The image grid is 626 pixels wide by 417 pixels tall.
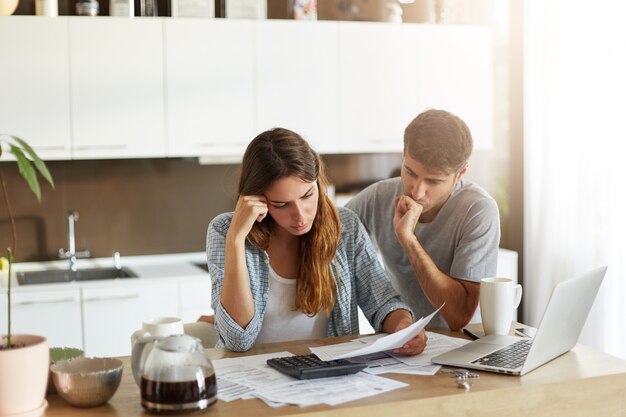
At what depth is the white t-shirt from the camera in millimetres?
2467

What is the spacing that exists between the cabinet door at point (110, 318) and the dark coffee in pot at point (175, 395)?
2211 millimetres

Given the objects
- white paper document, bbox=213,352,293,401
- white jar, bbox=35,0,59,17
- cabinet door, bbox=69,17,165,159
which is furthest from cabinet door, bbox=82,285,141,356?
white paper document, bbox=213,352,293,401

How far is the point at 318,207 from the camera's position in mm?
2482

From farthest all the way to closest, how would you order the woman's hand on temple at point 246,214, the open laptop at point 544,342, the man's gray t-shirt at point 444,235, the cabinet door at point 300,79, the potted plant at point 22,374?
1. the cabinet door at point 300,79
2. the man's gray t-shirt at point 444,235
3. the woman's hand on temple at point 246,214
4. the open laptop at point 544,342
5. the potted plant at point 22,374

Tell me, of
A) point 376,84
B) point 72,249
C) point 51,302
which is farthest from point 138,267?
point 376,84

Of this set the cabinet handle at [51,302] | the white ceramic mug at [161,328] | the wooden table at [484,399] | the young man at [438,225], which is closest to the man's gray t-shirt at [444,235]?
the young man at [438,225]

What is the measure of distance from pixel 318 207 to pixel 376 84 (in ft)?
6.88

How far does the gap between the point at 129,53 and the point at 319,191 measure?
76.9 inches

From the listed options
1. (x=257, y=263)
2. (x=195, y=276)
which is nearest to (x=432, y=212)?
(x=257, y=263)

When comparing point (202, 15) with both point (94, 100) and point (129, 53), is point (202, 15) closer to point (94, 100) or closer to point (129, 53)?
point (129, 53)

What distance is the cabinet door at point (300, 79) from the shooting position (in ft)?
14.0

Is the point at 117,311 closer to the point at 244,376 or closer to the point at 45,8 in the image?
the point at 45,8

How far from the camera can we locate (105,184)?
4.42 m

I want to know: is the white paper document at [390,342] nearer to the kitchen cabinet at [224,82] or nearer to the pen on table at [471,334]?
the pen on table at [471,334]
